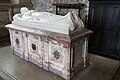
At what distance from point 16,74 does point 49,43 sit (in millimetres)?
763

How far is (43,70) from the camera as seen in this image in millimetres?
2143

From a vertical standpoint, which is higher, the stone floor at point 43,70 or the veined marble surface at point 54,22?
the veined marble surface at point 54,22

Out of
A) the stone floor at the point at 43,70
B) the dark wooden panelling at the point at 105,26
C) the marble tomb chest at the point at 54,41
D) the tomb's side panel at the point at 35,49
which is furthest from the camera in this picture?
the dark wooden panelling at the point at 105,26

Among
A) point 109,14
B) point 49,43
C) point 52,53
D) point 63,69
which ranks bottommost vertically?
point 63,69

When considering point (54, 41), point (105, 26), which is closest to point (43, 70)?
point (54, 41)

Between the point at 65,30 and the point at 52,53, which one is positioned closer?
the point at 65,30

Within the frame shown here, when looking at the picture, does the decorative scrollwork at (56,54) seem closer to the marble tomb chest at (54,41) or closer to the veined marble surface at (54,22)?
the marble tomb chest at (54,41)

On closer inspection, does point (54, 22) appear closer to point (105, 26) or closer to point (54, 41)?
point (54, 41)

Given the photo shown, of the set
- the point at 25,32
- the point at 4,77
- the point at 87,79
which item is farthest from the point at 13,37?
the point at 87,79

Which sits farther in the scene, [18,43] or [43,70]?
[18,43]

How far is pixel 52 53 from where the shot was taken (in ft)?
6.52

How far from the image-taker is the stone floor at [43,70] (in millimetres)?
1961

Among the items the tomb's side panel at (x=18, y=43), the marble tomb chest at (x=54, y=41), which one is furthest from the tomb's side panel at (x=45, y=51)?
the tomb's side panel at (x=18, y=43)

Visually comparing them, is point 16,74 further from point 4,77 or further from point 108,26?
point 108,26
